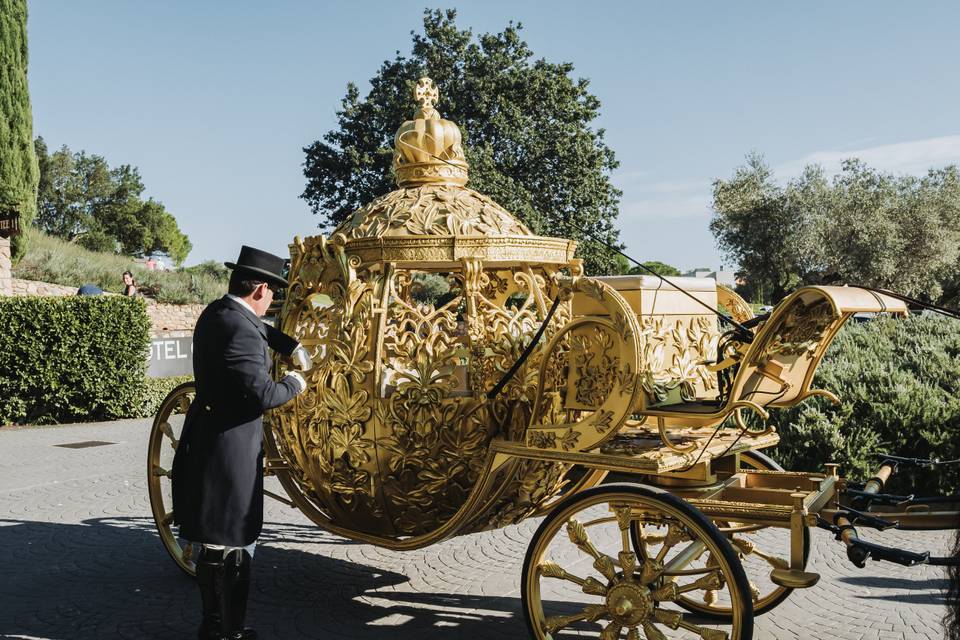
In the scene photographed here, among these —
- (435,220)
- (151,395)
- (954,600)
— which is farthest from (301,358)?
(151,395)

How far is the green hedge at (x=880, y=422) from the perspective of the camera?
6.39 meters

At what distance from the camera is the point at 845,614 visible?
4211mm

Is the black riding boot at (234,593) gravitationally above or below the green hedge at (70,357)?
below

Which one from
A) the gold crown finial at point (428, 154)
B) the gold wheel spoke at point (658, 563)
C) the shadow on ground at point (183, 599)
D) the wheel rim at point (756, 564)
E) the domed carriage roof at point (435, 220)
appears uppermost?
the gold crown finial at point (428, 154)

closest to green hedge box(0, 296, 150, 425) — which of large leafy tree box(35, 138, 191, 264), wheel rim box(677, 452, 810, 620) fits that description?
wheel rim box(677, 452, 810, 620)

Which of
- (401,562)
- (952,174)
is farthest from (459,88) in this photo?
(401,562)

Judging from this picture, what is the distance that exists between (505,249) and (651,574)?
167cm

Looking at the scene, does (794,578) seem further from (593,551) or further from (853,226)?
(853,226)

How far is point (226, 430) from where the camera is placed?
12.0 feet

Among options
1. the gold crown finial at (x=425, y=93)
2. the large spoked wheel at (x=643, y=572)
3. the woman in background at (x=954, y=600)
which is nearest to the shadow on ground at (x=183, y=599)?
the large spoked wheel at (x=643, y=572)

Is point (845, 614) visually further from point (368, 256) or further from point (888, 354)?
point (888, 354)

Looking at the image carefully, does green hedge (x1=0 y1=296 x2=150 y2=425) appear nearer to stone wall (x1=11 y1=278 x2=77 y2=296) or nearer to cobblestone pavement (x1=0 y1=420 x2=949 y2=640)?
cobblestone pavement (x1=0 y1=420 x2=949 y2=640)

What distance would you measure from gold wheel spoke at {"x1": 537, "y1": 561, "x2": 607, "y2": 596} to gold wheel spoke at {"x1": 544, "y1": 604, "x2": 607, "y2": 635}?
59 millimetres

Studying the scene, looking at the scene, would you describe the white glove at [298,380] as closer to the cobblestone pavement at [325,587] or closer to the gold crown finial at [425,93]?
the cobblestone pavement at [325,587]
